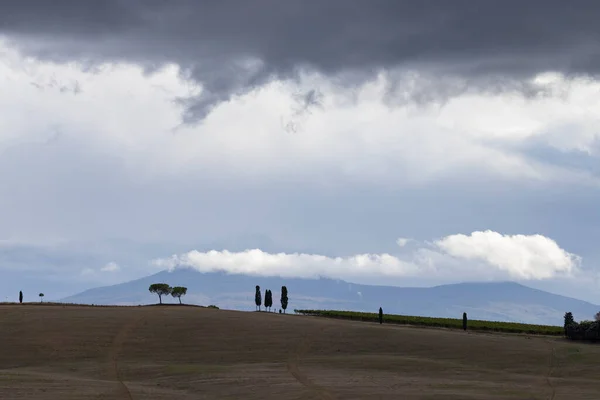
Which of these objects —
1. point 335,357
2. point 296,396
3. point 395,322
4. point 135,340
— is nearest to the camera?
point 296,396

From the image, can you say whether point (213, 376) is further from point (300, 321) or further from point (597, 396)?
point (300, 321)

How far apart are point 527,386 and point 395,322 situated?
2023 inches

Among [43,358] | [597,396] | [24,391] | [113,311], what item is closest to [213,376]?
[24,391]

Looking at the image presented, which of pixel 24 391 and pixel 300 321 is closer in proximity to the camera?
pixel 24 391

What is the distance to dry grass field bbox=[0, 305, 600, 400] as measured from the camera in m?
51.5

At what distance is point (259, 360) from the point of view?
66.6 m

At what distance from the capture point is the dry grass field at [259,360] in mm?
51500

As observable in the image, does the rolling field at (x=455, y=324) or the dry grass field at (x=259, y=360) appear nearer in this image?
the dry grass field at (x=259, y=360)

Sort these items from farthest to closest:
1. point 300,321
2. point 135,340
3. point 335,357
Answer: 1. point 300,321
2. point 135,340
3. point 335,357

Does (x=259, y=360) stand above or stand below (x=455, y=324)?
below

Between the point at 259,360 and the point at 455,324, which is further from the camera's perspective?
the point at 455,324

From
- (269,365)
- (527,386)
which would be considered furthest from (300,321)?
(527,386)

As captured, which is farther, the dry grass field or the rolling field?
the rolling field

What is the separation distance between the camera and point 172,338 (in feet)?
245
